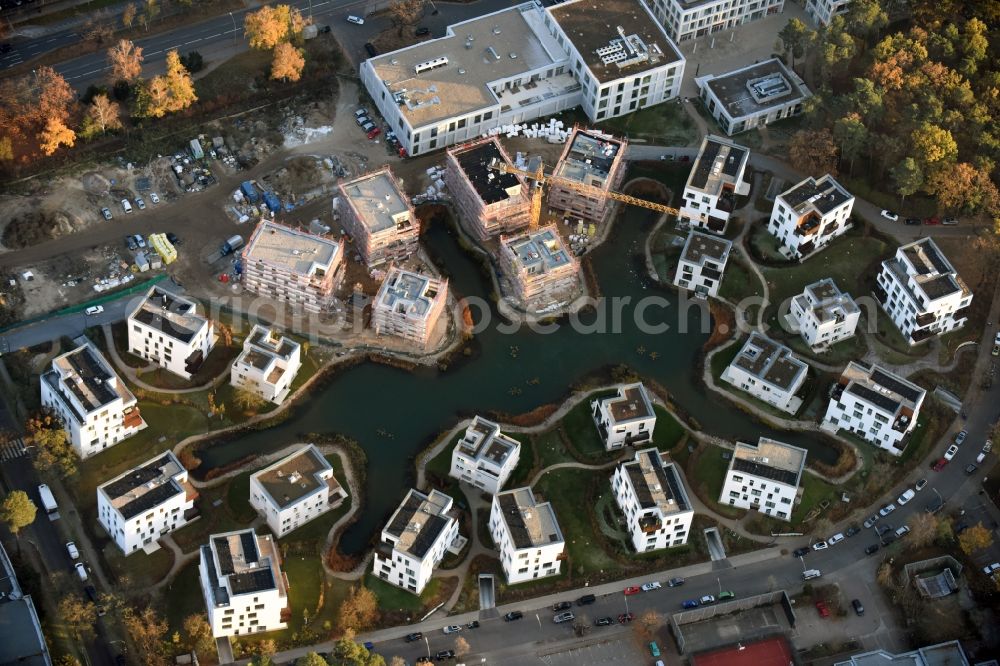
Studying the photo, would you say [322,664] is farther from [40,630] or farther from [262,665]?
[40,630]

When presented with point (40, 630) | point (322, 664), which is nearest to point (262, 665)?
point (322, 664)

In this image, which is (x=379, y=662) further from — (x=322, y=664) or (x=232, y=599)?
(x=232, y=599)

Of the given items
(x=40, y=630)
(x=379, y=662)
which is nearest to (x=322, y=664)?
(x=379, y=662)

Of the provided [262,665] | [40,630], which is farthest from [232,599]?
[40,630]

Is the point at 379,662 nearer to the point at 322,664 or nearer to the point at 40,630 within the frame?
the point at 322,664

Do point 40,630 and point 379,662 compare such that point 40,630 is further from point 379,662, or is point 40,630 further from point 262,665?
point 379,662
